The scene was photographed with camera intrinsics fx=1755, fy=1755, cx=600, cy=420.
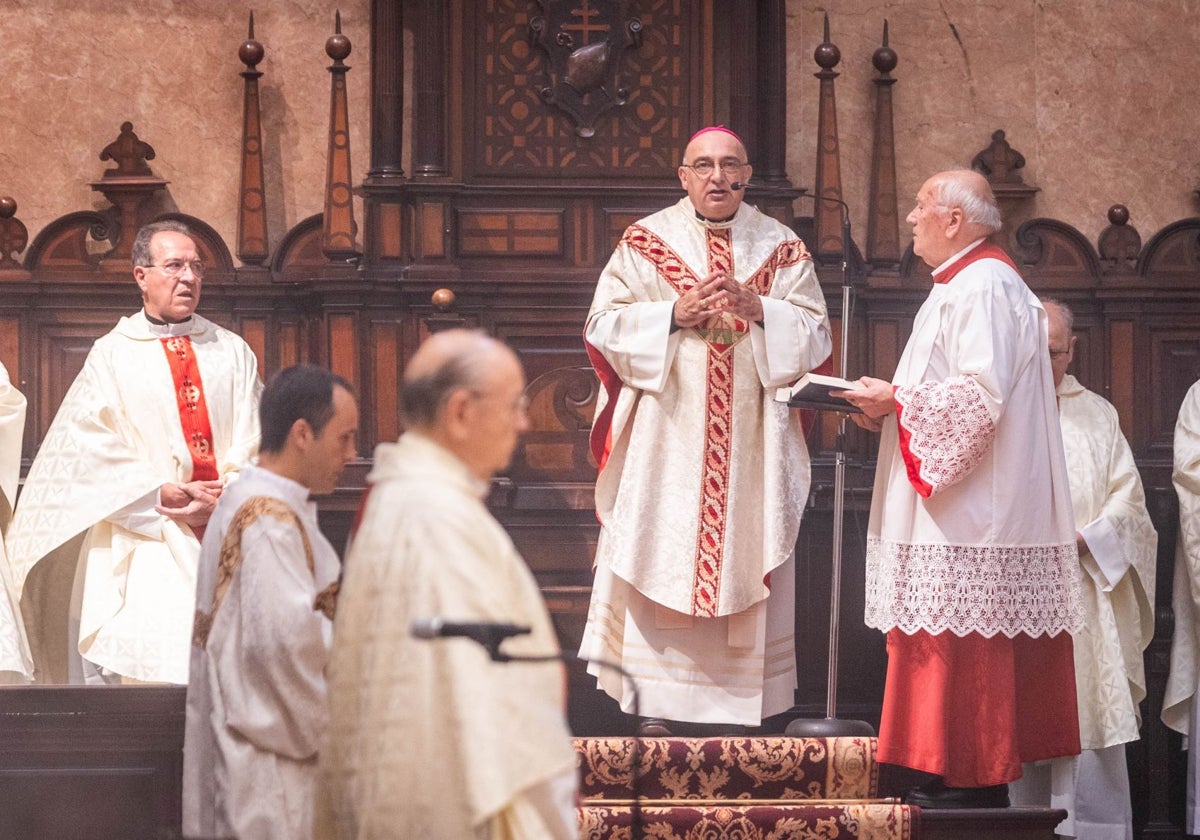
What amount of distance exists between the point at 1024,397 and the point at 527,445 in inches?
87.2

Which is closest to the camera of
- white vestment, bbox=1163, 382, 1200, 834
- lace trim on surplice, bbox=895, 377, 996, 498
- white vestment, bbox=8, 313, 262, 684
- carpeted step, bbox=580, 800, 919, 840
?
carpeted step, bbox=580, 800, 919, 840

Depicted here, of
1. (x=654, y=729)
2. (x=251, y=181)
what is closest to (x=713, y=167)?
(x=654, y=729)

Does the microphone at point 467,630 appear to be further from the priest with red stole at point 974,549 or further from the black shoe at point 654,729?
the black shoe at point 654,729

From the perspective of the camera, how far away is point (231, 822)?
383 cm

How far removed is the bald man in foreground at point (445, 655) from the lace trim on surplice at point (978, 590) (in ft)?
8.23

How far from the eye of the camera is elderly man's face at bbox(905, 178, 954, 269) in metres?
5.60

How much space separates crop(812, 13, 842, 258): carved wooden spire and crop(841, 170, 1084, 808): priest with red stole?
1581 mm

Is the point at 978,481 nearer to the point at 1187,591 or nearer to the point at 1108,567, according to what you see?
the point at 1108,567

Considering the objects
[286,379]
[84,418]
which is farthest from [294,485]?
[84,418]

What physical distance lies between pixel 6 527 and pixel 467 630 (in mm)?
4237

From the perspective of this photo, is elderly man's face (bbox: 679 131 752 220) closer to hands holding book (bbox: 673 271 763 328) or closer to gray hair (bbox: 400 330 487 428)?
hands holding book (bbox: 673 271 763 328)

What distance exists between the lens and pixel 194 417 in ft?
21.0

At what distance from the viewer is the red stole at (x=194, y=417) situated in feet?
21.0

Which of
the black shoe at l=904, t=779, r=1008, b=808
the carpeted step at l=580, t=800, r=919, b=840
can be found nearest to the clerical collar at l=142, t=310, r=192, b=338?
the carpeted step at l=580, t=800, r=919, b=840
